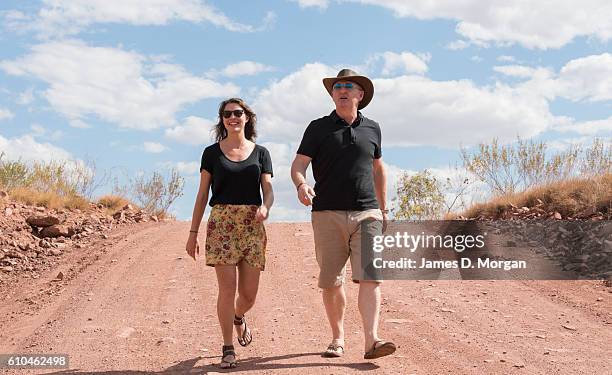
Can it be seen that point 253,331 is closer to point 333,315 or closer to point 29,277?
point 333,315

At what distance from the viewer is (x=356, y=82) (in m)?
6.15

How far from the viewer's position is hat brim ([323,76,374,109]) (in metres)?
6.11

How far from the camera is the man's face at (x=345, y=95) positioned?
19.8 ft

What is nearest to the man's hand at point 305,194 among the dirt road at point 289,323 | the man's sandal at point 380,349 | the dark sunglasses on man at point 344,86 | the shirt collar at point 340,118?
the shirt collar at point 340,118

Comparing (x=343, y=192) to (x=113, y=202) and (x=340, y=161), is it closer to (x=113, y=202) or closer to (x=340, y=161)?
(x=340, y=161)

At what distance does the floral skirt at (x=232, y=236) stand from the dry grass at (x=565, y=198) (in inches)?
321

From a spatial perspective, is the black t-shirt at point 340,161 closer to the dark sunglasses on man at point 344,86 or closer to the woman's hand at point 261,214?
the dark sunglasses on man at point 344,86

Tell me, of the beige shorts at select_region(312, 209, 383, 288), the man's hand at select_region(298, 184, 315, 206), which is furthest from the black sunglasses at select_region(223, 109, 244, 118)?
the beige shorts at select_region(312, 209, 383, 288)

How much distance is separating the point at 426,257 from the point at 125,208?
28.7 ft

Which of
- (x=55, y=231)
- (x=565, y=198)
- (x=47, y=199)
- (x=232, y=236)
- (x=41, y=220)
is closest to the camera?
(x=232, y=236)

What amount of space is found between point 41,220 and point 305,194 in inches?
416

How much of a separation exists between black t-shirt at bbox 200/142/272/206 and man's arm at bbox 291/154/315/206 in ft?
0.99

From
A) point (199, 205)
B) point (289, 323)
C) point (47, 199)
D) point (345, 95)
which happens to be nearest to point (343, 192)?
point (345, 95)

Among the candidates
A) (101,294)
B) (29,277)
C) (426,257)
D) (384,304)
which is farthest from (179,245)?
(384,304)
